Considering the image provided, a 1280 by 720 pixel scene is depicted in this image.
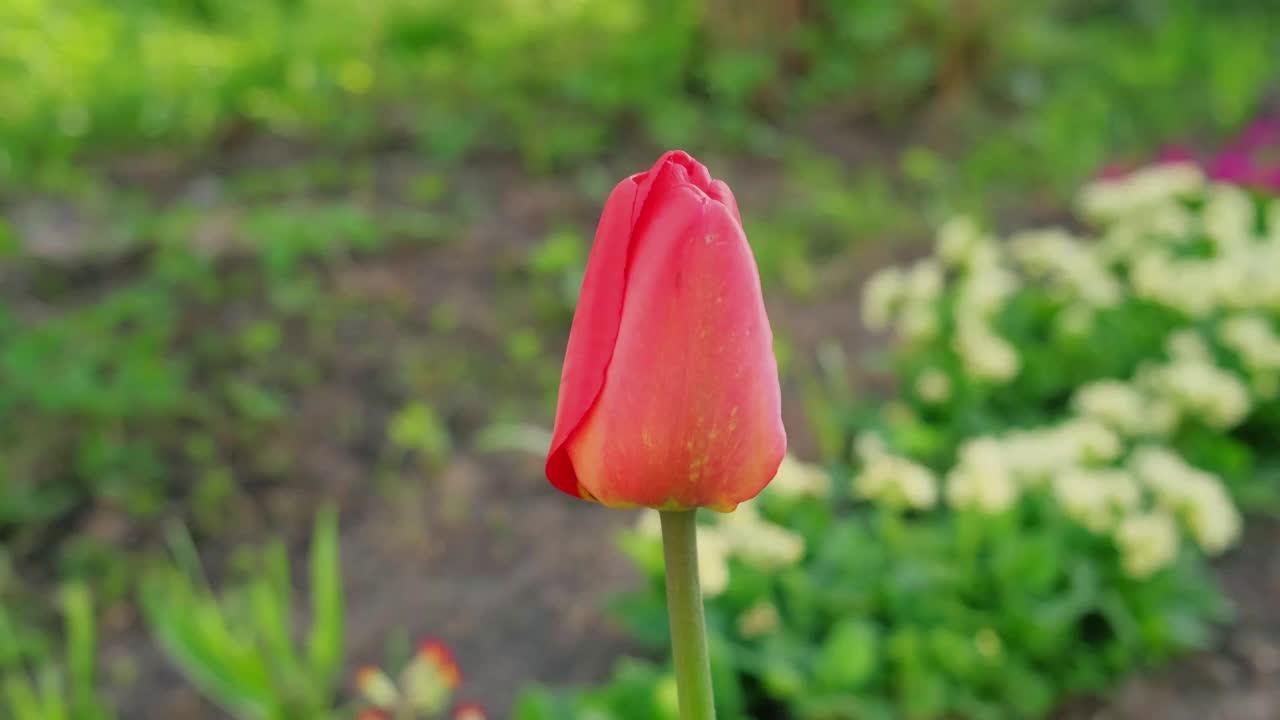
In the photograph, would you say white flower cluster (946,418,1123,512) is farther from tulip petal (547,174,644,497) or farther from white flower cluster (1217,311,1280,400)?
tulip petal (547,174,644,497)

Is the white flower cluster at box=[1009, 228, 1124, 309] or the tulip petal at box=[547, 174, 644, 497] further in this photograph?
the white flower cluster at box=[1009, 228, 1124, 309]

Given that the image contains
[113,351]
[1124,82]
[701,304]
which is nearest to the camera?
[701,304]

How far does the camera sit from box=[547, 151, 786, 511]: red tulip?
565 millimetres

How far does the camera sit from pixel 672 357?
1.88ft

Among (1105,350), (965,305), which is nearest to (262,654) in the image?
(965,305)

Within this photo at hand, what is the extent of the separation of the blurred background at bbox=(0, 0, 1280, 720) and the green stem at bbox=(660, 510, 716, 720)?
85 centimetres

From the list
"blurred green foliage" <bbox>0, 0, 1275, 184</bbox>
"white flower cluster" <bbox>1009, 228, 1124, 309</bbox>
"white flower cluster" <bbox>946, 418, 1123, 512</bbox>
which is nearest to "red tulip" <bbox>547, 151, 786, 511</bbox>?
"white flower cluster" <bbox>946, 418, 1123, 512</bbox>

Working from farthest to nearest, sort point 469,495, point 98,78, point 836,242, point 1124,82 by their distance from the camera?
point 1124,82, point 98,78, point 836,242, point 469,495

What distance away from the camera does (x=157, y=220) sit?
3.26 meters

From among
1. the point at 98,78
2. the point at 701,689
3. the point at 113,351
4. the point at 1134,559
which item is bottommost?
the point at 701,689

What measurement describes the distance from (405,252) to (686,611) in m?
2.88

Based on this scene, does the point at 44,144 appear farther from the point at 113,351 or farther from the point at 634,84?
the point at 634,84

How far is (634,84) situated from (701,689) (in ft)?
12.8

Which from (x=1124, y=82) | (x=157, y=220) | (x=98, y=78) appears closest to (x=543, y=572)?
(x=157, y=220)
